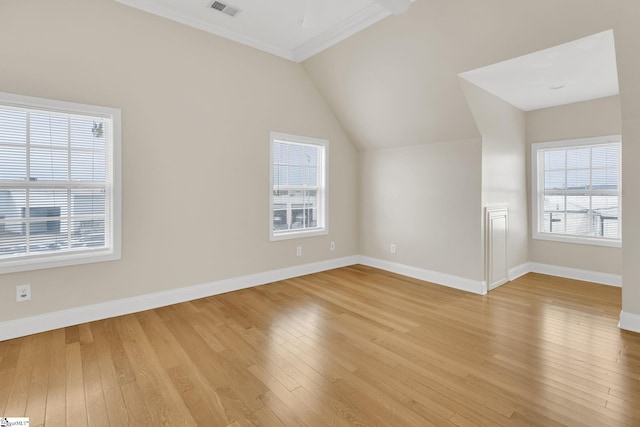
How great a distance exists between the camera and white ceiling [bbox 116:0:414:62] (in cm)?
318

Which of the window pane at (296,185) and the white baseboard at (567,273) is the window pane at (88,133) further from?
the white baseboard at (567,273)

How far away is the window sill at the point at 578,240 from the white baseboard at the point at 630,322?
6.01 feet

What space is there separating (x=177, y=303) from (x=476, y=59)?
4172 millimetres

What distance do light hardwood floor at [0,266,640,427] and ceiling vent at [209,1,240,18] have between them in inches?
126

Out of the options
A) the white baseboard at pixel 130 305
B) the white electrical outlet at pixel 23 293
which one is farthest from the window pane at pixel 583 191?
the white electrical outlet at pixel 23 293

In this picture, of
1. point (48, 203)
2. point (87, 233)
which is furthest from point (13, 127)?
point (87, 233)

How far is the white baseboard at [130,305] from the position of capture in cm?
273

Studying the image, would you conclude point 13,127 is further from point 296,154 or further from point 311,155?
point 311,155

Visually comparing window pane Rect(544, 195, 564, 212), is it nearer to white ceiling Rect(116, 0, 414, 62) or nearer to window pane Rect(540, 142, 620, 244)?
window pane Rect(540, 142, 620, 244)

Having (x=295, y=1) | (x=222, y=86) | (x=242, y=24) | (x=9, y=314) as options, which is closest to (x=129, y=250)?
(x=9, y=314)

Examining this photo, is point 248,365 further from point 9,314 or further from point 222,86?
point 222,86

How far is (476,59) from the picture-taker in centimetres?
318

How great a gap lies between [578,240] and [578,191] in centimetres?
73

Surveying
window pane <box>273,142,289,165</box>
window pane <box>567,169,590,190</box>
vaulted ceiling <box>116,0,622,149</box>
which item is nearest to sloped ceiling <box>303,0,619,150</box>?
vaulted ceiling <box>116,0,622,149</box>
